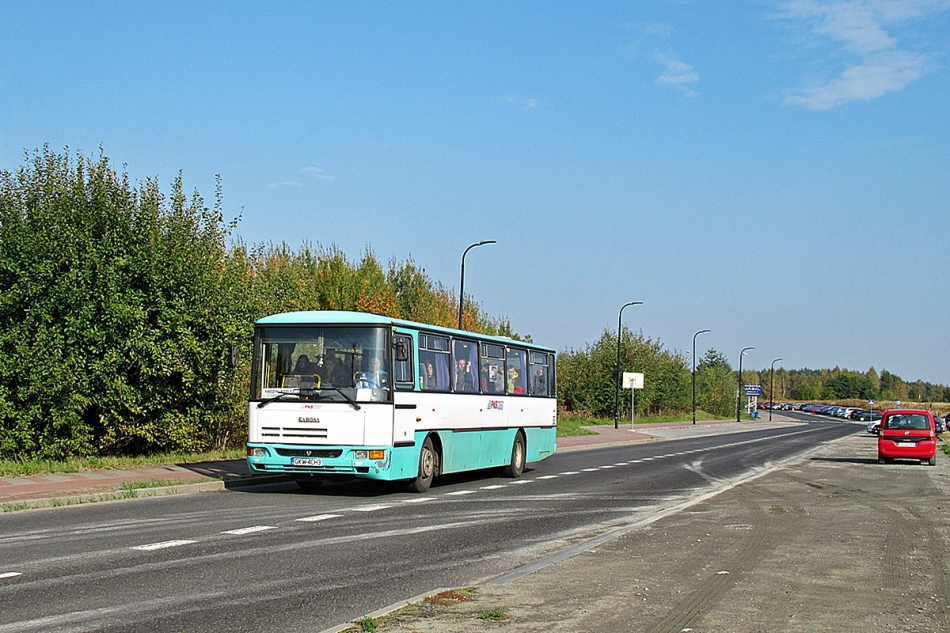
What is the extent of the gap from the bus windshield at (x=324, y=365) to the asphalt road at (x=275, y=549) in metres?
1.72

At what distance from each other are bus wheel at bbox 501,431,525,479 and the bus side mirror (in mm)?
6066

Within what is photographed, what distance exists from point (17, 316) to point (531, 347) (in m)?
10.9

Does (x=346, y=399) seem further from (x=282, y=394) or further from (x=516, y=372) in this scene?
(x=516, y=372)

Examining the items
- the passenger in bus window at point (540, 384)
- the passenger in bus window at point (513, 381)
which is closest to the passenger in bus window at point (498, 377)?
the passenger in bus window at point (513, 381)

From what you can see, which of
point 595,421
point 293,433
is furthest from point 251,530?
point 595,421

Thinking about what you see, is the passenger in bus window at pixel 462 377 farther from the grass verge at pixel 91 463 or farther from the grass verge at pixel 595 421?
the grass verge at pixel 595 421

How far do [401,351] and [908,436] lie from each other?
20.2 m

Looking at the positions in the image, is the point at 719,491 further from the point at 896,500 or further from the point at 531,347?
the point at 531,347

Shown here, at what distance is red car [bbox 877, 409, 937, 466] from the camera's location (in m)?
31.1

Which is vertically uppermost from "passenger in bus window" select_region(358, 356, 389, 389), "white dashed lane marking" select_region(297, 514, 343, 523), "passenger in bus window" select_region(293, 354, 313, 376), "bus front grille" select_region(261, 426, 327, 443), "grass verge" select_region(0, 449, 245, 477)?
"passenger in bus window" select_region(293, 354, 313, 376)

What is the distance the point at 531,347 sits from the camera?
2425cm

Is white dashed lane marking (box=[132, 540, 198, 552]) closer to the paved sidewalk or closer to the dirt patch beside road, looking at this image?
the dirt patch beside road

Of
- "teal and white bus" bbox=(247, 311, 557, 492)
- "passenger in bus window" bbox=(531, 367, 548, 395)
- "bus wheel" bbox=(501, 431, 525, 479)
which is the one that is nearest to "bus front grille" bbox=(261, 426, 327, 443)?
"teal and white bus" bbox=(247, 311, 557, 492)

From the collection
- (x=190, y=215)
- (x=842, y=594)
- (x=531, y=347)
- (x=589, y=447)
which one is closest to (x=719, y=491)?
(x=531, y=347)
